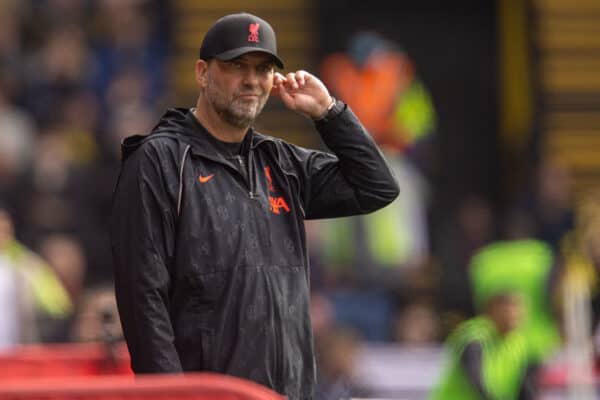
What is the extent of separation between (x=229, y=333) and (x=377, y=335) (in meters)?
7.77

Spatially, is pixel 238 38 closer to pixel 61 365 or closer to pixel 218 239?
pixel 218 239

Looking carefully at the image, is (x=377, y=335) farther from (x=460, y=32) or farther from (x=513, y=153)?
(x=460, y=32)

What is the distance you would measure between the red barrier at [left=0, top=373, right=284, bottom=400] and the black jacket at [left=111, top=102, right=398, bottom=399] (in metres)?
0.73

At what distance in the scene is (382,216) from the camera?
1337 centimetres

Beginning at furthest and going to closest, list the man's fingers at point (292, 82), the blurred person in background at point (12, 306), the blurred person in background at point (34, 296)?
1. the blurred person in background at point (34, 296)
2. the blurred person in background at point (12, 306)
3. the man's fingers at point (292, 82)

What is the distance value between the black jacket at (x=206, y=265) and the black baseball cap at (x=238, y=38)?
286mm

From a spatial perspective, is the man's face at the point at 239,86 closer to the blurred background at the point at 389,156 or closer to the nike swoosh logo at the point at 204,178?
the nike swoosh logo at the point at 204,178

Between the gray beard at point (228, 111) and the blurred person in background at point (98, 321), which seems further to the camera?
the blurred person in background at point (98, 321)

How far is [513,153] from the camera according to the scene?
15.6m

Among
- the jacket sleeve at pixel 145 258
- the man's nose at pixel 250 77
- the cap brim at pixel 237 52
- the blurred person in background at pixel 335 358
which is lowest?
the blurred person in background at pixel 335 358

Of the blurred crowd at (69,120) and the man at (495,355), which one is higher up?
the blurred crowd at (69,120)

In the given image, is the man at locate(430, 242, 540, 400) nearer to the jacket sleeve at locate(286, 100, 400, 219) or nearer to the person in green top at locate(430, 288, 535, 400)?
the person in green top at locate(430, 288, 535, 400)

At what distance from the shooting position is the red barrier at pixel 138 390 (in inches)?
150

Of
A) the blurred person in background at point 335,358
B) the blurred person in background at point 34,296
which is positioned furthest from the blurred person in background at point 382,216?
the blurred person in background at point 34,296
